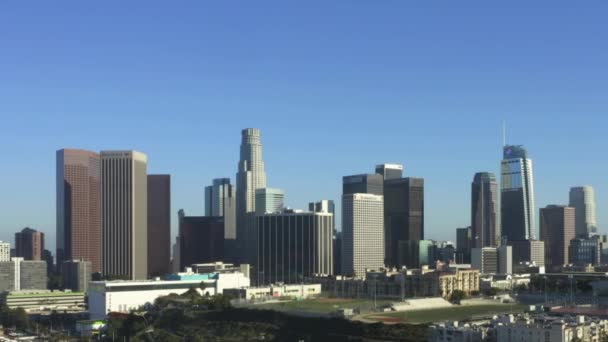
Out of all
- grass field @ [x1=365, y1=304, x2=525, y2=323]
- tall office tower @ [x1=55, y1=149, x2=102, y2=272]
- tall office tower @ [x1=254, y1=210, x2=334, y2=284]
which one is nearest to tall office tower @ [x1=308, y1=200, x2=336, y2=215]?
tall office tower @ [x1=254, y1=210, x2=334, y2=284]

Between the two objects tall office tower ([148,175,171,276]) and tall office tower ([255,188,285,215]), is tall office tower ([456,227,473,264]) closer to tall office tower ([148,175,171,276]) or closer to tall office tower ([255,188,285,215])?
tall office tower ([255,188,285,215])

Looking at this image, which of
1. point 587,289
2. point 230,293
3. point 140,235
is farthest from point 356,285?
point 140,235

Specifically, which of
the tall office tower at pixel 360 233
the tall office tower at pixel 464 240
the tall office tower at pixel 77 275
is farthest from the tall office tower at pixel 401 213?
the tall office tower at pixel 77 275

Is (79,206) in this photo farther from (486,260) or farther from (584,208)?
(584,208)

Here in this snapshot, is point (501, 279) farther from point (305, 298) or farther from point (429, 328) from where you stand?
point (429, 328)

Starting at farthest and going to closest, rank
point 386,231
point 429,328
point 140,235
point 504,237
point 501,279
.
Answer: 1. point 504,237
2. point 386,231
3. point 140,235
4. point 501,279
5. point 429,328
